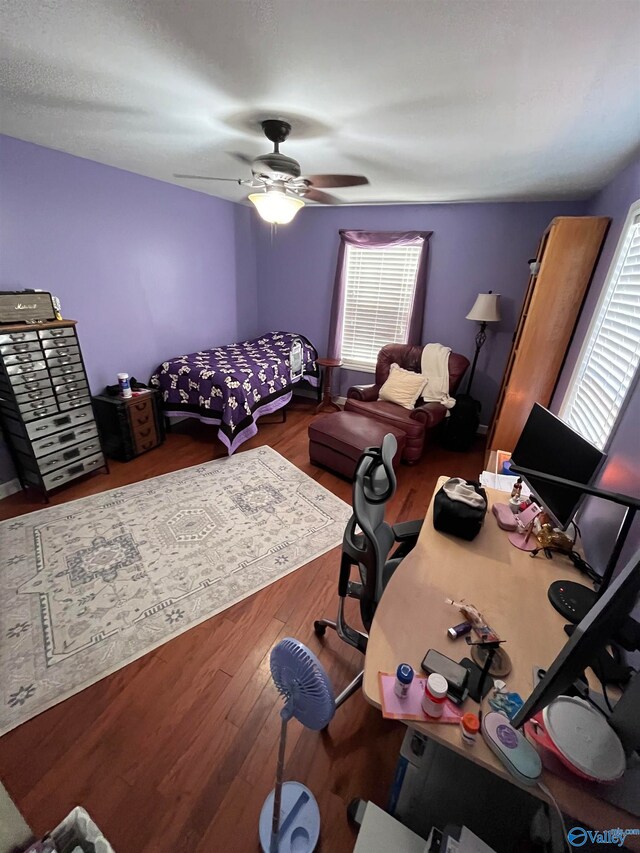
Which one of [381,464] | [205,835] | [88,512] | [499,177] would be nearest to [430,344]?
[499,177]

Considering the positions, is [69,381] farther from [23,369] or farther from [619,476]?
[619,476]

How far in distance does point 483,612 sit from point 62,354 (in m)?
3.12

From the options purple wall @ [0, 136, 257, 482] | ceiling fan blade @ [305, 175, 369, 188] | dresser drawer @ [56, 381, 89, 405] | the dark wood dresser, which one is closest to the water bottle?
the dark wood dresser

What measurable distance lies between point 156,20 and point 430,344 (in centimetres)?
337

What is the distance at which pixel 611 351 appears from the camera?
1794 mm

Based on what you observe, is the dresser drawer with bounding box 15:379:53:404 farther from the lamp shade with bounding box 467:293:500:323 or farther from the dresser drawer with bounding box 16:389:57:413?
the lamp shade with bounding box 467:293:500:323

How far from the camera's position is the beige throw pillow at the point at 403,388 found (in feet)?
12.1

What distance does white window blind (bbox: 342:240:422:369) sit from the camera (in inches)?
160

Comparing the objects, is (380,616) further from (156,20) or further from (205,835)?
(156,20)

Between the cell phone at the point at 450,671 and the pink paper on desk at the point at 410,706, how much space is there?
0.09 ft

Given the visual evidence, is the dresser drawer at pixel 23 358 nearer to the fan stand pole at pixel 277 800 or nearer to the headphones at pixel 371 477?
the headphones at pixel 371 477

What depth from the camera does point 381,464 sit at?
1.32 metres

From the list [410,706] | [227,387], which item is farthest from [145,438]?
[410,706]

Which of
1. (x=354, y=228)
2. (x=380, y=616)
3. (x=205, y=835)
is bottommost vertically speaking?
(x=205, y=835)
